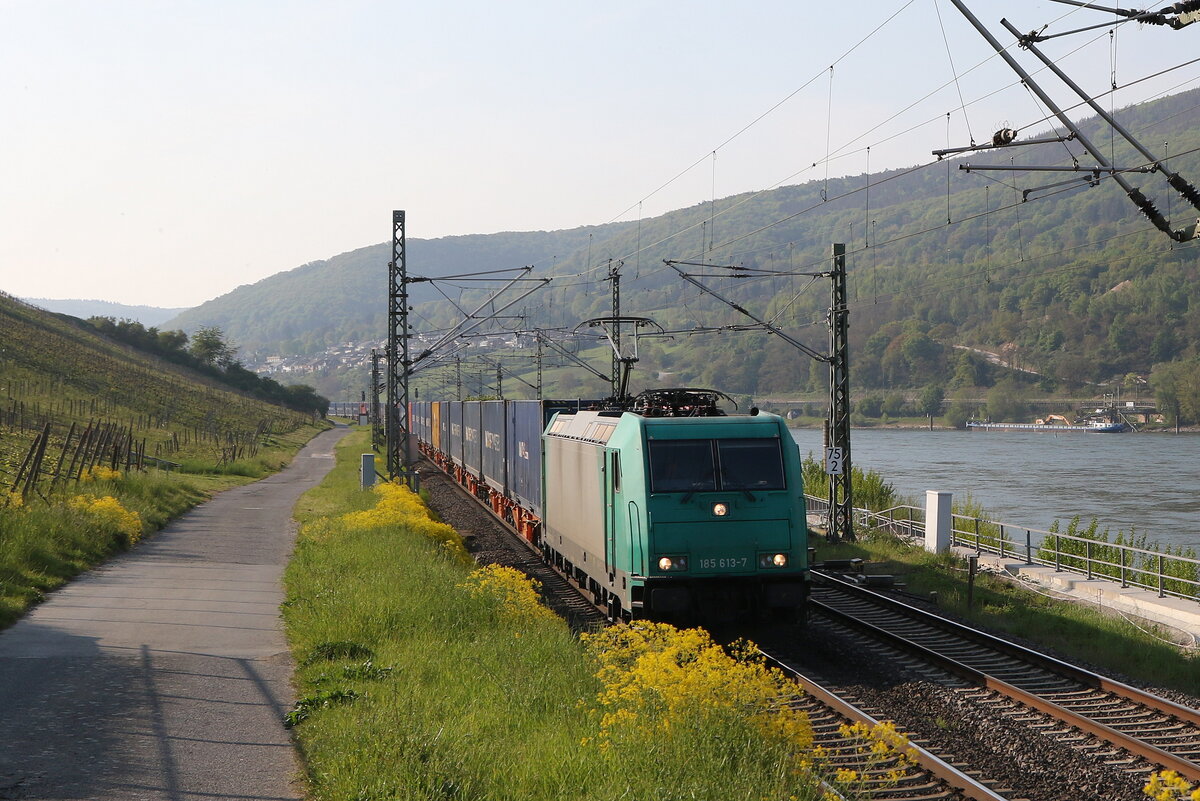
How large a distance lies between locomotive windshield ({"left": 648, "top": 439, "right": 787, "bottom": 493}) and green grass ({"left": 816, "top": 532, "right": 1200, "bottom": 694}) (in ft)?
15.9

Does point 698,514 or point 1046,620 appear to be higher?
point 698,514

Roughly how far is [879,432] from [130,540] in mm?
105320

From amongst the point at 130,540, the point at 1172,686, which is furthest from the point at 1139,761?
the point at 130,540

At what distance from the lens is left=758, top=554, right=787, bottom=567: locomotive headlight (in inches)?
531

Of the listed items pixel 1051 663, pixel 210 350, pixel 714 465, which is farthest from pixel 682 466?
pixel 210 350

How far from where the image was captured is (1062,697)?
11.9 metres

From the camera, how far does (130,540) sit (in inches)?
852

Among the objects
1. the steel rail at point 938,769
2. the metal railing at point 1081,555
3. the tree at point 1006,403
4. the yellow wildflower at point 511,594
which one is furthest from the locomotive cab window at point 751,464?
the tree at point 1006,403

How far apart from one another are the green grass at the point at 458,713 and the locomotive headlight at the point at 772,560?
2561mm

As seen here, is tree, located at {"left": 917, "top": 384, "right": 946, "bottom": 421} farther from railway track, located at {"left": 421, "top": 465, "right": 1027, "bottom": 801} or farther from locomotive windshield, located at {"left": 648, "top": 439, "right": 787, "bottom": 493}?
locomotive windshield, located at {"left": 648, "top": 439, "right": 787, "bottom": 493}

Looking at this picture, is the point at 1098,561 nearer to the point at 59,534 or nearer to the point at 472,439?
the point at 59,534

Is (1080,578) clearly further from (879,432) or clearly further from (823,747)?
(879,432)

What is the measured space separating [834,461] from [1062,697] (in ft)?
49.7

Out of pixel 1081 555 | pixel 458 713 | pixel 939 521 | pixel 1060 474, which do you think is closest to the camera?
pixel 458 713
